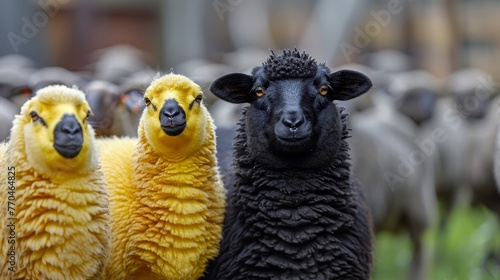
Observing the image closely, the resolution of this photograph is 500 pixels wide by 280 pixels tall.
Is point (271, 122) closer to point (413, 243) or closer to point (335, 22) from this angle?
point (413, 243)

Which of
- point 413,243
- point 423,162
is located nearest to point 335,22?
point 423,162

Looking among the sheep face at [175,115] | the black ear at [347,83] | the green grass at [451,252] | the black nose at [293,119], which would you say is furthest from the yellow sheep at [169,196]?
the green grass at [451,252]

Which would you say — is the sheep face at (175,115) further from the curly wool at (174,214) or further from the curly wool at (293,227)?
the curly wool at (293,227)

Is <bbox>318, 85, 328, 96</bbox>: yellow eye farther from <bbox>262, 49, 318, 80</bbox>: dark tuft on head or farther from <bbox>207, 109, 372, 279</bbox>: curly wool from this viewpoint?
<bbox>207, 109, 372, 279</bbox>: curly wool

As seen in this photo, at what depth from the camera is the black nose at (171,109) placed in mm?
4875

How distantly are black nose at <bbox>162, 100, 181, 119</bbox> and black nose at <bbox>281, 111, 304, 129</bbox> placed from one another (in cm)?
61

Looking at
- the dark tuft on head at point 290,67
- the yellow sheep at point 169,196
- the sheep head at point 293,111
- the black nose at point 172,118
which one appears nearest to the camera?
the black nose at point 172,118

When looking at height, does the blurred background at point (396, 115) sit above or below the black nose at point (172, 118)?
above

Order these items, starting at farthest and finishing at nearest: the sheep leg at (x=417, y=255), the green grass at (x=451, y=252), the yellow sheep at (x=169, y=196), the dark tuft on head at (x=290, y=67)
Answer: the green grass at (x=451, y=252) < the sheep leg at (x=417, y=255) < the dark tuft on head at (x=290, y=67) < the yellow sheep at (x=169, y=196)

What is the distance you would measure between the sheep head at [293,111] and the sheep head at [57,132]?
1.15 meters

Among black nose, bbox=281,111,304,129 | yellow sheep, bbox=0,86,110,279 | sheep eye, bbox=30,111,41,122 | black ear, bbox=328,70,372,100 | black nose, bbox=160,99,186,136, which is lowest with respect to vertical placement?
yellow sheep, bbox=0,86,110,279

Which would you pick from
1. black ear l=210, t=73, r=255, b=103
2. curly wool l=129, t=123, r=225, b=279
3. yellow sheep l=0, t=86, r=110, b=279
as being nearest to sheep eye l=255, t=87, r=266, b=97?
black ear l=210, t=73, r=255, b=103

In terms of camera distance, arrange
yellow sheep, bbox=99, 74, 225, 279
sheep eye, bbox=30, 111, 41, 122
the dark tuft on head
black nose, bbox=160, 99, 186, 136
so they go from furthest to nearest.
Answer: the dark tuft on head < yellow sheep, bbox=99, 74, 225, 279 < black nose, bbox=160, 99, 186, 136 < sheep eye, bbox=30, 111, 41, 122

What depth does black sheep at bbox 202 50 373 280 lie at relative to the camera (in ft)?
17.1
